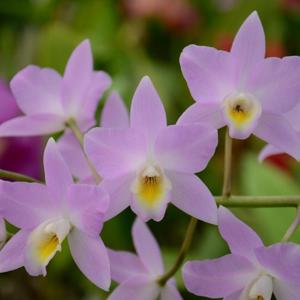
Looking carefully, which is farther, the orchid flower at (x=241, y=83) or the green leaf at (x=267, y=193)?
the green leaf at (x=267, y=193)

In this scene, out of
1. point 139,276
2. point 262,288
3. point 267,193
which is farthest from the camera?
point 267,193

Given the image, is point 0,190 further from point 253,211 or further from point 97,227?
point 253,211

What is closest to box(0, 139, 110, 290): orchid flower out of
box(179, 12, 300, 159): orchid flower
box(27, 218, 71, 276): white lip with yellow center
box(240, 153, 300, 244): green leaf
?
box(27, 218, 71, 276): white lip with yellow center

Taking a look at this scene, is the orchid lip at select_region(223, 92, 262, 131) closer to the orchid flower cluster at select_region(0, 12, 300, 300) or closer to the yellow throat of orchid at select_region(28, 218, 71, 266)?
the orchid flower cluster at select_region(0, 12, 300, 300)

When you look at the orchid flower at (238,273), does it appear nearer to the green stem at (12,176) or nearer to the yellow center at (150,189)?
the yellow center at (150,189)

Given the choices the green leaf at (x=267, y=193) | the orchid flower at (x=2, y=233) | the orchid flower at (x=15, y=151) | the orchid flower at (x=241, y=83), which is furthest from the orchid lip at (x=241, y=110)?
the orchid flower at (x=15, y=151)

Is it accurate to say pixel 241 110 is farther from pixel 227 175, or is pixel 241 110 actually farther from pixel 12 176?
pixel 12 176

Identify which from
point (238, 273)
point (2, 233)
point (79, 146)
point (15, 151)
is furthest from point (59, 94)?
point (15, 151)
